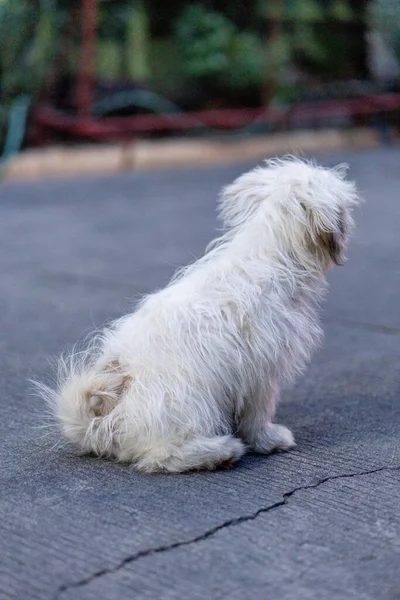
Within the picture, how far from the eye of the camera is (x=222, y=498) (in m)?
3.60

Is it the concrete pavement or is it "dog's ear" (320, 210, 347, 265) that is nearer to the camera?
the concrete pavement

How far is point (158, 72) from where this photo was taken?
1961cm

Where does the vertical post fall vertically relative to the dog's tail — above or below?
above

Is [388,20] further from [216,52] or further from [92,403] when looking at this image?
[92,403]

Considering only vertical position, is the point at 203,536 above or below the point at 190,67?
below

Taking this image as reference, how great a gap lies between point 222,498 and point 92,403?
639 mm

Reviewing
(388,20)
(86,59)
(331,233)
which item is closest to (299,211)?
(331,233)

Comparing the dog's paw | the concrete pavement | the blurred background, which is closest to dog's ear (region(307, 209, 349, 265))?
the dog's paw

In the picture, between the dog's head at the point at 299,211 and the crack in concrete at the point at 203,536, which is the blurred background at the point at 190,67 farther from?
the crack in concrete at the point at 203,536

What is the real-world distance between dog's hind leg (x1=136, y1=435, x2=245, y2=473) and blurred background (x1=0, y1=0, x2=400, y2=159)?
39.5ft

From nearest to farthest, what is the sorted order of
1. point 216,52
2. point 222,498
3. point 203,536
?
point 203,536, point 222,498, point 216,52

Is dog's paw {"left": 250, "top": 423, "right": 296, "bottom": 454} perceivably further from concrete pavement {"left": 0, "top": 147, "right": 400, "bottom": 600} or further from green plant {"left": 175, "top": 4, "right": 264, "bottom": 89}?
green plant {"left": 175, "top": 4, "right": 264, "bottom": 89}

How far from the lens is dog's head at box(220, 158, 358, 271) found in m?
3.90

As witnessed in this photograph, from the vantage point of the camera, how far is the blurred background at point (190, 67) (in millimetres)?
16094
